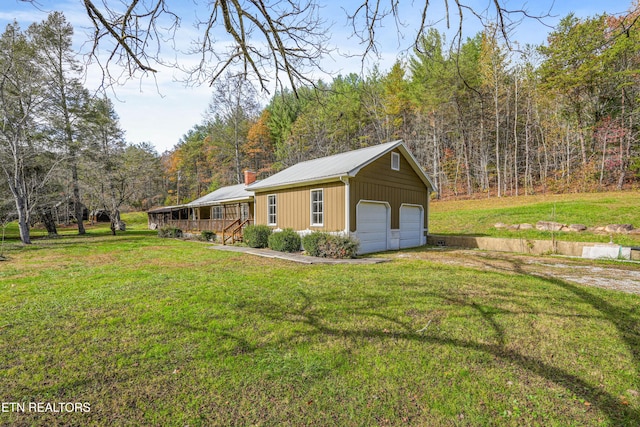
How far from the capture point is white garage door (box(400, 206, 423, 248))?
13.9 meters

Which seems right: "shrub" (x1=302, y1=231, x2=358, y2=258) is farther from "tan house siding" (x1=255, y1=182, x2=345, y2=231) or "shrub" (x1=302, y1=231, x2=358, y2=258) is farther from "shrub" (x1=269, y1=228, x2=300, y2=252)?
"shrub" (x1=269, y1=228, x2=300, y2=252)

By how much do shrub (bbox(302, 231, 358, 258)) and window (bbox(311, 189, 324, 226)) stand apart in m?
1.30

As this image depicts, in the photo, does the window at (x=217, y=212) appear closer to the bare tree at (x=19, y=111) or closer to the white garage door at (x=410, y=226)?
the bare tree at (x=19, y=111)

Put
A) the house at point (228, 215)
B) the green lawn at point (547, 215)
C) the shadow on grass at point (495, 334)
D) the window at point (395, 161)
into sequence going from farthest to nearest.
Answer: the house at point (228, 215), the green lawn at point (547, 215), the window at point (395, 161), the shadow on grass at point (495, 334)

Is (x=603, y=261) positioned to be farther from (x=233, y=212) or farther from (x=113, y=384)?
(x=233, y=212)

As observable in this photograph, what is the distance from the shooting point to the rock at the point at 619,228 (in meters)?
12.2

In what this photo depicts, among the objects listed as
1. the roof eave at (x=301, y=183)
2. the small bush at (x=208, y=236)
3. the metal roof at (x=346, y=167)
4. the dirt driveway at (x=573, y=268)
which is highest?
the metal roof at (x=346, y=167)

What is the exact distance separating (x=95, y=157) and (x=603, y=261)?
3044 centimetres

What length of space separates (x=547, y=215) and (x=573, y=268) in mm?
9487

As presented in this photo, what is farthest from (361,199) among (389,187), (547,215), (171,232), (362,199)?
(171,232)

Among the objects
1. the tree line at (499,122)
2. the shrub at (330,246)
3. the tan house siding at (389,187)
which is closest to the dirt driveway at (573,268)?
the shrub at (330,246)

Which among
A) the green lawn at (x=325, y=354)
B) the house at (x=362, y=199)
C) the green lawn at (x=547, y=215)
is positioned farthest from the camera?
the green lawn at (x=547, y=215)

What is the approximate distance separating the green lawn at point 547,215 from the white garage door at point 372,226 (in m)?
6.70

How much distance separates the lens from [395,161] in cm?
1329
